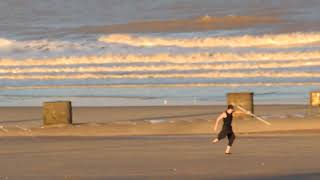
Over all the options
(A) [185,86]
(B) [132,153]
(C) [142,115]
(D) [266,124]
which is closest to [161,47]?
(A) [185,86]

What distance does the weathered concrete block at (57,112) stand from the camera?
23.7m

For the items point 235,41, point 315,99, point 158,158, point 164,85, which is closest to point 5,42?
point 235,41

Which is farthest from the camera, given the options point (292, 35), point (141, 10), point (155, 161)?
point (141, 10)

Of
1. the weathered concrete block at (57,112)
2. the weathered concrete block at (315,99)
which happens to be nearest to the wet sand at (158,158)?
the weathered concrete block at (57,112)

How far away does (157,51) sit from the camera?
52094 mm

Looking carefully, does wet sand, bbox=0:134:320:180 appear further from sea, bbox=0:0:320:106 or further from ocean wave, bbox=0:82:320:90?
ocean wave, bbox=0:82:320:90

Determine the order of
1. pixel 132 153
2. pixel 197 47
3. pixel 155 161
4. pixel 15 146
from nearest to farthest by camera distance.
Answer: pixel 155 161 < pixel 132 153 < pixel 15 146 < pixel 197 47

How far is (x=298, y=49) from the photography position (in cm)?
4928

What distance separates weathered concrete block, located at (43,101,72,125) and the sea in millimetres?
6394

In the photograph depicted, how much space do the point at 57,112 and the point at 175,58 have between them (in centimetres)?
2473

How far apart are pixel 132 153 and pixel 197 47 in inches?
1393

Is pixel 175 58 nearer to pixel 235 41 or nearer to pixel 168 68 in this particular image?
pixel 168 68

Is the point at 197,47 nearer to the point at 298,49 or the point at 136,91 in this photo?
→ the point at 298,49

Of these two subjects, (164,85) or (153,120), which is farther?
(164,85)
